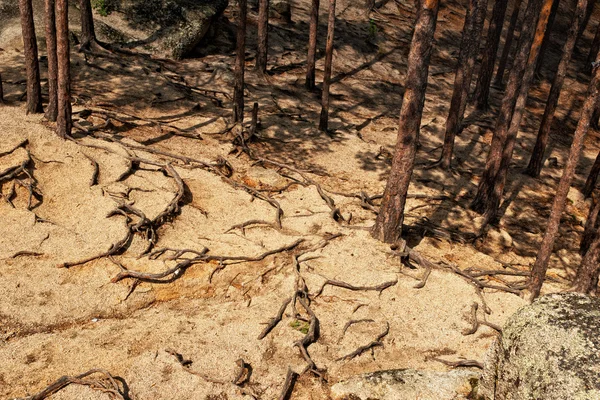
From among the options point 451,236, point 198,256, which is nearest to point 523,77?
point 451,236

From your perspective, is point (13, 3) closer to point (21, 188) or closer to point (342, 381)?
point (21, 188)

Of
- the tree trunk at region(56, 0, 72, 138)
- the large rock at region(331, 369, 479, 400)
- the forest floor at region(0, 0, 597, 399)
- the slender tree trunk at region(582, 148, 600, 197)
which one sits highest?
the tree trunk at region(56, 0, 72, 138)

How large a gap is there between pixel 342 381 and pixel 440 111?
14.3 meters

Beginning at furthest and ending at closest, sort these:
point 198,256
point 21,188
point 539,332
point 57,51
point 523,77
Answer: point 523,77
point 57,51
point 21,188
point 198,256
point 539,332

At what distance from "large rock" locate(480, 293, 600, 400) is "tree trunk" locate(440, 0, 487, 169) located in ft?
32.3

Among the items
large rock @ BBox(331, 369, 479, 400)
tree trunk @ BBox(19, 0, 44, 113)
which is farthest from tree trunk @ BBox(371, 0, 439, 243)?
tree trunk @ BBox(19, 0, 44, 113)

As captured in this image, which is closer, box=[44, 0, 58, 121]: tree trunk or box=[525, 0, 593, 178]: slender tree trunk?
box=[44, 0, 58, 121]: tree trunk

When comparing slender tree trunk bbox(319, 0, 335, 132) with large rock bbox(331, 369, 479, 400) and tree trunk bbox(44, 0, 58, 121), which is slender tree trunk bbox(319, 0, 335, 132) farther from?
large rock bbox(331, 369, 479, 400)

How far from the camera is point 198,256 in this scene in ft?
26.1

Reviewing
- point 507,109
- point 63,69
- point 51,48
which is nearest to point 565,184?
point 507,109

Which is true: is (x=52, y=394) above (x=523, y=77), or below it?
below

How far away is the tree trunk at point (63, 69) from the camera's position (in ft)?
32.1

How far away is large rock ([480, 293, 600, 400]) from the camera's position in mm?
3611

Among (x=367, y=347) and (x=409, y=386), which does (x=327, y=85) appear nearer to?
(x=367, y=347)
